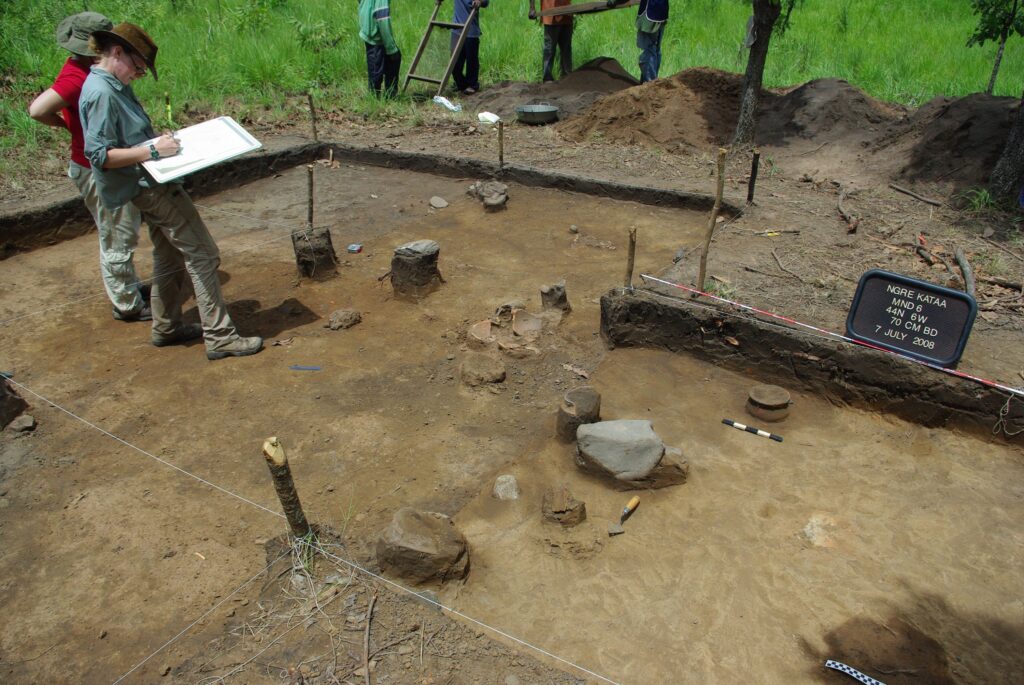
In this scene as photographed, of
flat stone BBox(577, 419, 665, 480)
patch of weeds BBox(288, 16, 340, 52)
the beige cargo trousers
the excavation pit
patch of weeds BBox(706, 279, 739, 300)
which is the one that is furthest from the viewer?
patch of weeds BBox(288, 16, 340, 52)

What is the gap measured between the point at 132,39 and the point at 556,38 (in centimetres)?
853

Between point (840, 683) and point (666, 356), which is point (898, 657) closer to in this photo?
point (840, 683)

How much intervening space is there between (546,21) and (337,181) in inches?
198

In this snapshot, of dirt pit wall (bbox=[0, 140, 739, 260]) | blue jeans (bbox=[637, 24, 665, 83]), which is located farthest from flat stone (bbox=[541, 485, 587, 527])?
blue jeans (bbox=[637, 24, 665, 83])

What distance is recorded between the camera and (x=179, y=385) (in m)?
4.75

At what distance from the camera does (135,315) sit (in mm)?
5516

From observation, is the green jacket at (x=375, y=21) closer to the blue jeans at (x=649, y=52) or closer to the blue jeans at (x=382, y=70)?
the blue jeans at (x=382, y=70)

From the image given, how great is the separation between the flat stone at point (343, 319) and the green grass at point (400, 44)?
445 centimetres

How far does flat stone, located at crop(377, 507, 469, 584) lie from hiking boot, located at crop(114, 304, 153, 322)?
326 cm

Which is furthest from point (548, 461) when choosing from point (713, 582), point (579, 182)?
point (579, 182)

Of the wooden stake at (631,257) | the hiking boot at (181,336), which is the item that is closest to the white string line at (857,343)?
the wooden stake at (631,257)

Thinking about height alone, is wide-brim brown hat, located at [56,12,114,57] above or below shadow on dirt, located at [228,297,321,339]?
above

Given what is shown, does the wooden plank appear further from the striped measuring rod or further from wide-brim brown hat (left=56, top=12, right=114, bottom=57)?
the striped measuring rod

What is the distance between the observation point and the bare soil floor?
297 centimetres
